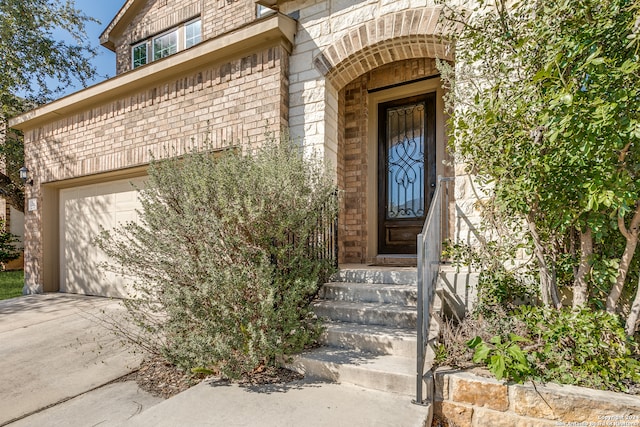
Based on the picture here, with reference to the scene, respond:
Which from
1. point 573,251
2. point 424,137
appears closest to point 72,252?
point 424,137

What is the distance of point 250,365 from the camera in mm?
2398

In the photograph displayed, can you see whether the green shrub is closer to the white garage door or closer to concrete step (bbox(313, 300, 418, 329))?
concrete step (bbox(313, 300, 418, 329))

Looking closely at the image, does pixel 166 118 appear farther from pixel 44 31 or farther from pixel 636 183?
pixel 44 31

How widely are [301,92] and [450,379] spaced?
3.49 m

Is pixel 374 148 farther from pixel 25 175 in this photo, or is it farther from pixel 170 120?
pixel 25 175

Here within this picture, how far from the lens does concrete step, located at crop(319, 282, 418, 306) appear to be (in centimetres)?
310

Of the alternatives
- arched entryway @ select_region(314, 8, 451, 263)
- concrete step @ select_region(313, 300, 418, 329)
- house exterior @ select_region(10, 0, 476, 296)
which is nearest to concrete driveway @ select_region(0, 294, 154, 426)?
house exterior @ select_region(10, 0, 476, 296)

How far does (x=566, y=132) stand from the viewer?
6.38 feet

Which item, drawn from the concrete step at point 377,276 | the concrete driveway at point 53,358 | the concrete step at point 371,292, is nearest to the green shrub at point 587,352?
the concrete step at point 371,292

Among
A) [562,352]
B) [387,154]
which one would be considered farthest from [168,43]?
[562,352]

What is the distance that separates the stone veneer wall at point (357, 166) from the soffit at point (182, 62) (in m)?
1.27

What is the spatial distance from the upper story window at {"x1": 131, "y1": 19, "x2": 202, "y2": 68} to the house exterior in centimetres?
11

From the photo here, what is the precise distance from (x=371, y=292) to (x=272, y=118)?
242 cm

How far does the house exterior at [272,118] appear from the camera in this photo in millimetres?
4016
